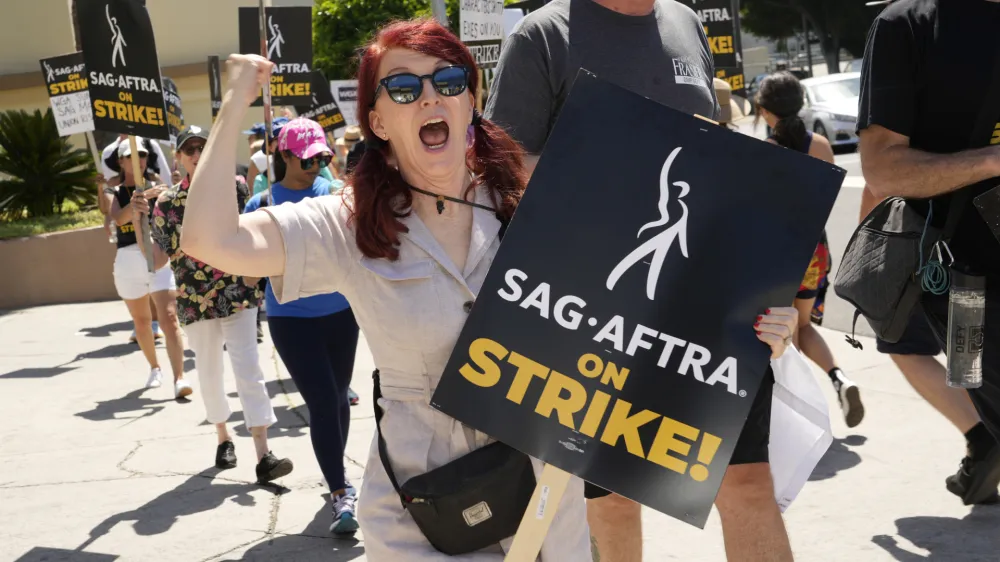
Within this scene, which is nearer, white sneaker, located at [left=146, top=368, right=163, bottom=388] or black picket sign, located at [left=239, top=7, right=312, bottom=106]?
white sneaker, located at [left=146, top=368, right=163, bottom=388]

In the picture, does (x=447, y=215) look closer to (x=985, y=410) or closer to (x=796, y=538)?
(x=985, y=410)

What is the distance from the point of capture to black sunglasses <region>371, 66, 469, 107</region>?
8.78ft

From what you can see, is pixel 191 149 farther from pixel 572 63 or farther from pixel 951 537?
pixel 951 537

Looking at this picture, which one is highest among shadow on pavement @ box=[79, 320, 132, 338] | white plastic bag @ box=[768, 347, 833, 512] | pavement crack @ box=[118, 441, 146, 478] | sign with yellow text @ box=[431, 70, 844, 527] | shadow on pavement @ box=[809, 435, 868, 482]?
sign with yellow text @ box=[431, 70, 844, 527]

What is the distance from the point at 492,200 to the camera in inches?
113

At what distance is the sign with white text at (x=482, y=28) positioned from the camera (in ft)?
30.5

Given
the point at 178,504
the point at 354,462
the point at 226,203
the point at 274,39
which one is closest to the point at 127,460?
the point at 178,504

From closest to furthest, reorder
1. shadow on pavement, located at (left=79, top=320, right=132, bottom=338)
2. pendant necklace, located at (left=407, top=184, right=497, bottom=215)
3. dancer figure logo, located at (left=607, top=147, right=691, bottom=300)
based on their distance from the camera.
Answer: dancer figure logo, located at (left=607, top=147, right=691, bottom=300) → pendant necklace, located at (left=407, top=184, right=497, bottom=215) → shadow on pavement, located at (left=79, top=320, right=132, bottom=338)

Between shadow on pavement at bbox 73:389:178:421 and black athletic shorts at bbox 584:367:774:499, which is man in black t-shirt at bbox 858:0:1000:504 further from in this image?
shadow on pavement at bbox 73:389:178:421

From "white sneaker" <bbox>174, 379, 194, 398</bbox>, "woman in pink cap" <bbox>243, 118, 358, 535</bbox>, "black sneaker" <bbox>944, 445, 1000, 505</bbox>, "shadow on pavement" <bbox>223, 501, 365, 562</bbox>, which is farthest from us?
"white sneaker" <bbox>174, 379, 194, 398</bbox>

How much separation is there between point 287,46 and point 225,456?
6.23m

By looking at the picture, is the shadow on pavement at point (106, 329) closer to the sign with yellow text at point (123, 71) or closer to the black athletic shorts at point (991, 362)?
the sign with yellow text at point (123, 71)

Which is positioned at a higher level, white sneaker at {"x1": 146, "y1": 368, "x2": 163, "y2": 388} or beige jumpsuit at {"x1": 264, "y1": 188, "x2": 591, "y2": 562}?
beige jumpsuit at {"x1": 264, "y1": 188, "x2": 591, "y2": 562}

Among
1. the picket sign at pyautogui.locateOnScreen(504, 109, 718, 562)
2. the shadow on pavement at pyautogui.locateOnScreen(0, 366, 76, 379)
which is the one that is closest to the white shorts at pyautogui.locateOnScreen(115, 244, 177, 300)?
the shadow on pavement at pyautogui.locateOnScreen(0, 366, 76, 379)
